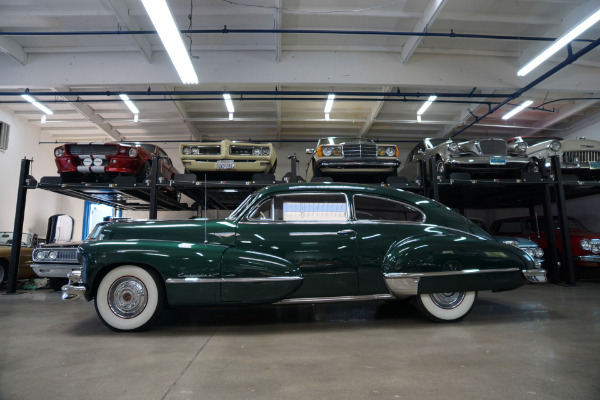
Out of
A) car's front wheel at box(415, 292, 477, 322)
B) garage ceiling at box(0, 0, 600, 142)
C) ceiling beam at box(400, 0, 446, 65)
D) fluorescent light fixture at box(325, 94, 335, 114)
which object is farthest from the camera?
fluorescent light fixture at box(325, 94, 335, 114)

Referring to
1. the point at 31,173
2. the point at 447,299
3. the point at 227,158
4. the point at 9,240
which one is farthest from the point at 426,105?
the point at 31,173

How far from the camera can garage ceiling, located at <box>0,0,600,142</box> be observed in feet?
20.6

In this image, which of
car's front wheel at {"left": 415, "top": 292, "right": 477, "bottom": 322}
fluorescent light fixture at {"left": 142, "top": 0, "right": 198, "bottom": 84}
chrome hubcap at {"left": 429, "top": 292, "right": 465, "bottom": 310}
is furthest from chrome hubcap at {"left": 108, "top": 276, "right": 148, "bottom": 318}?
fluorescent light fixture at {"left": 142, "top": 0, "right": 198, "bottom": 84}

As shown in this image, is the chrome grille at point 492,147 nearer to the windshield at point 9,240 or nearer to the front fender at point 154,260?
the front fender at point 154,260

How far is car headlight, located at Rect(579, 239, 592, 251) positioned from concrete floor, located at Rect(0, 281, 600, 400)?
3.61 m

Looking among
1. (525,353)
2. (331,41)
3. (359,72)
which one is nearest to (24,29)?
(331,41)

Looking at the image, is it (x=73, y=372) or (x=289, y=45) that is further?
(x=289, y=45)

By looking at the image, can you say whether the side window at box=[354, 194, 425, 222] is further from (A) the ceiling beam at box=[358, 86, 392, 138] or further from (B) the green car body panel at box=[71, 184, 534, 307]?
(A) the ceiling beam at box=[358, 86, 392, 138]

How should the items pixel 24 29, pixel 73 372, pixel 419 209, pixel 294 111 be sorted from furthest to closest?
pixel 294 111
pixel 24 29
pixel 419 209
pixel 73 372

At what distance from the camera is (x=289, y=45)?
7477mm

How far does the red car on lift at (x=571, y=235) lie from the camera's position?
21.1 ft

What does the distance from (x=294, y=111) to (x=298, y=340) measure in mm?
8915

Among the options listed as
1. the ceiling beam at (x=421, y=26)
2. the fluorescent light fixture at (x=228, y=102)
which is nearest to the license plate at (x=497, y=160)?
the ceiling beam at (x=421, y=26)

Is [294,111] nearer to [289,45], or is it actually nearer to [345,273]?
[289,45]
